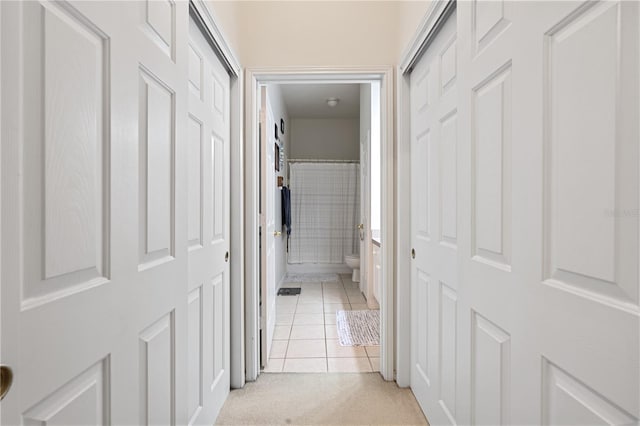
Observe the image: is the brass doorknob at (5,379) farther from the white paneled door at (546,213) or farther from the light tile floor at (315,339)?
the light tile floor at (315,339)

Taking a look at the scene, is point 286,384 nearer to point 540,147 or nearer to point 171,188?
point 171,188

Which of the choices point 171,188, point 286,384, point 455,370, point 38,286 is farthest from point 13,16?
point 286,384

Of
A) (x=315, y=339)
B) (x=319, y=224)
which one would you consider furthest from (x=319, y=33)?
(x=319, y=224)

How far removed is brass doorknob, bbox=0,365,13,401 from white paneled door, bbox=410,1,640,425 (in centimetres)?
106

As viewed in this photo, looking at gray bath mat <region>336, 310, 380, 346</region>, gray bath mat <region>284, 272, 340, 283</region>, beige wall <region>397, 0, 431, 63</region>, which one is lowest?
gray bath mat <region>336, 310, 380, 346</region>

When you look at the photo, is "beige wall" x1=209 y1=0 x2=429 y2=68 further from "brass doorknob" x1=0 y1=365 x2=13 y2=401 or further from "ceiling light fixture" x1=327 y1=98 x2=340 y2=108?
"ceiling light fixture" x1=327 y1=98 x2=340 y2=108

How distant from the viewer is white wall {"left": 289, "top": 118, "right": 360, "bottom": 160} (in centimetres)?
589

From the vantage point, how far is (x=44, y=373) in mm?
601

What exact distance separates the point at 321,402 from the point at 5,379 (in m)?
1.68

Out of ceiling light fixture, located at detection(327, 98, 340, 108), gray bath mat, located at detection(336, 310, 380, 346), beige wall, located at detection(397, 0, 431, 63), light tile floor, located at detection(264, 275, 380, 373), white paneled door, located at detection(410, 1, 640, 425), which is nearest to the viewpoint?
white paneled door, located at detection(410, 1, 640, 425)

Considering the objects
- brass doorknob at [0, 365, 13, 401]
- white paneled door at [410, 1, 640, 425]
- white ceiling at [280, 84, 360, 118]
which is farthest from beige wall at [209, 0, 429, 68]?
white ceiling at [280, 84, 360, 118]

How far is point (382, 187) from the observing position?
2141 millimetres

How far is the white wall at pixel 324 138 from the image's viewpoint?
19.3 ft

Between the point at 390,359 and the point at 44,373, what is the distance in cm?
191
